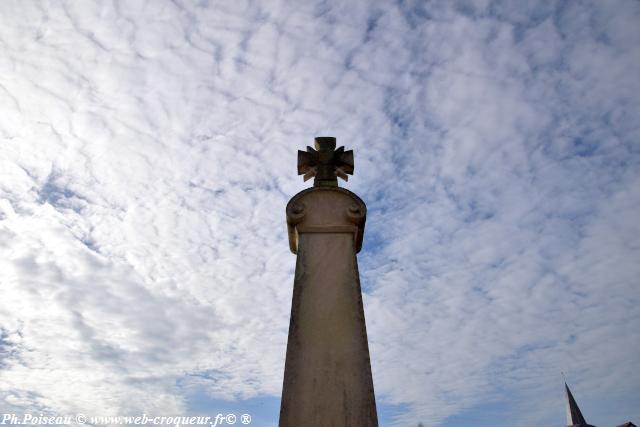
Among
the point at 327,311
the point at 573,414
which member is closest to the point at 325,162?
the point at 327,311

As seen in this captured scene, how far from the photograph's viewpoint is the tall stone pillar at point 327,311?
314 centimetres

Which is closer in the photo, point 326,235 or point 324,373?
point 324,373

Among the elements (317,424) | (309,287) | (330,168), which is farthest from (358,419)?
(330,168)

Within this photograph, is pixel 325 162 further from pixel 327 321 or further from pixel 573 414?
pixel 573 414

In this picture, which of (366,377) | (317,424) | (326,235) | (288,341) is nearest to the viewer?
(317,424)

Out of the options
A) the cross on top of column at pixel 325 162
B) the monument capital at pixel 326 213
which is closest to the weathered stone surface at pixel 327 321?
the monument capital at pixel 326 213

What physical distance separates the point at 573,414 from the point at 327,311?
36713 millimetres

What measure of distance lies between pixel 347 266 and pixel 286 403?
4.44 feet

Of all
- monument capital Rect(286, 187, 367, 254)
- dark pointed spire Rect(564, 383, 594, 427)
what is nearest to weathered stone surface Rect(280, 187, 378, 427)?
monument capital Rect(286, 187, 367, 254)

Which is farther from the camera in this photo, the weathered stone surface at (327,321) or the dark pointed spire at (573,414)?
the dark pointed spire at (573,414)

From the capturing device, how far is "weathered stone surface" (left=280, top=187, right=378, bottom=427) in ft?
10.3

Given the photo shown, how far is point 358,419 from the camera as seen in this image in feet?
10.1

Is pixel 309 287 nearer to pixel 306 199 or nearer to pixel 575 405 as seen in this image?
pixel 306 199

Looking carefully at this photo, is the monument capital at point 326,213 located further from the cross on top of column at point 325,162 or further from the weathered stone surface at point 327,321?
the cross on top of column at point 325,162
